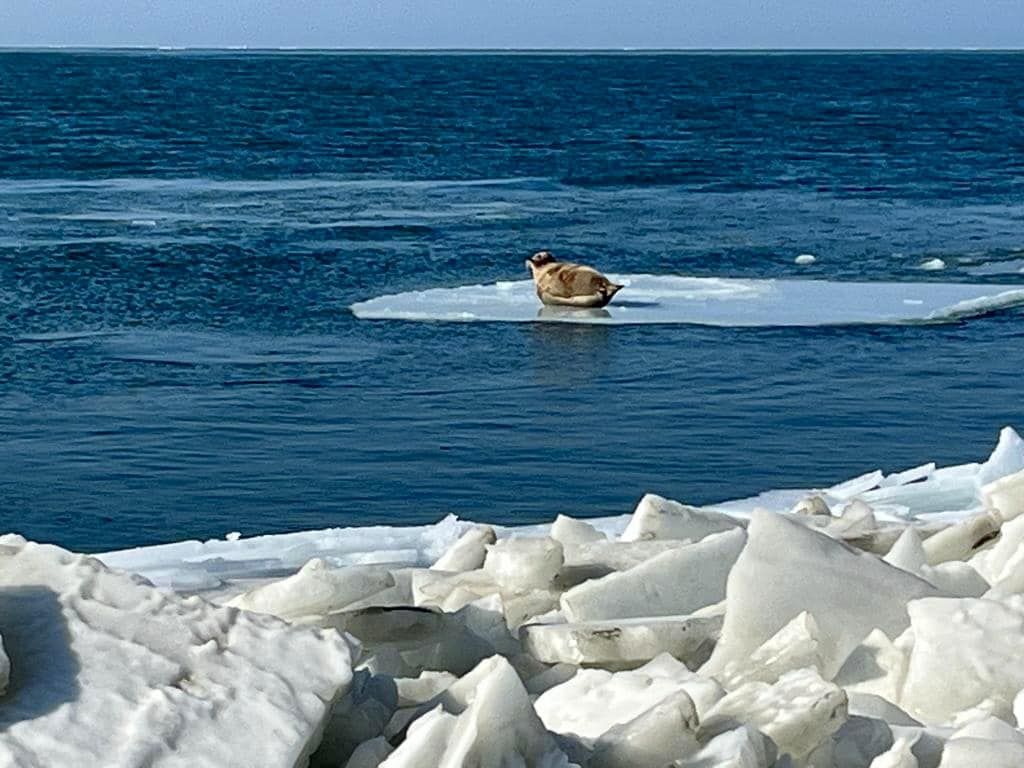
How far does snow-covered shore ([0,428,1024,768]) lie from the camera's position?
231 centimetres

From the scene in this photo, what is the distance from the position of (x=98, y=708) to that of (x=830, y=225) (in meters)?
16.0

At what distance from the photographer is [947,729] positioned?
104 inches

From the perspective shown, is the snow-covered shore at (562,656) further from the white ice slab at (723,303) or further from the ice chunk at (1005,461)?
the white ice slab at (723,303)

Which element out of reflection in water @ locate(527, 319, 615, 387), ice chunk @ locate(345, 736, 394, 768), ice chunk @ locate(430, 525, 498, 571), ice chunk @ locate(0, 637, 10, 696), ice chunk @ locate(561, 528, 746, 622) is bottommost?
reflection in water @ locate(527, 319, 615, 387)

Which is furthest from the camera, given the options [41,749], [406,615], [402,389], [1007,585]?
[402,389]

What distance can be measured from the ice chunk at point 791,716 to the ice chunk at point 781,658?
13.1 inches

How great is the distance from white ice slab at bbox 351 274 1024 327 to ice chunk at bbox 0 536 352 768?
866cm

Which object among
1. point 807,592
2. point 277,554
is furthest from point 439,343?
point 807,592

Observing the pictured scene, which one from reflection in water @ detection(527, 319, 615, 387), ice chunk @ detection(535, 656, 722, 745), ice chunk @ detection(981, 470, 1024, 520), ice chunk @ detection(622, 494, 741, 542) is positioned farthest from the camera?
reflection in water @ detection(527, 319, 615, 387)

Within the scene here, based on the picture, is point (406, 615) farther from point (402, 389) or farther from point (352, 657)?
point (402, 389)

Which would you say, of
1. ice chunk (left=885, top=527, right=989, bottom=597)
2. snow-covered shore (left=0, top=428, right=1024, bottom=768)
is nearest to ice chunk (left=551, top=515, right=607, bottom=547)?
snow-covered shore (left=0, top=428, right=1024, bottom=768)

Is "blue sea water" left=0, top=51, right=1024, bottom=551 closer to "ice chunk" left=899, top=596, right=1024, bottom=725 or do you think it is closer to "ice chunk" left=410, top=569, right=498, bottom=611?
"ice chunk" left=410, top=569, right=498, bottom=611

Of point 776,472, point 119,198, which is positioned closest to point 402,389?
point 776,472

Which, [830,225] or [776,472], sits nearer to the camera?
[776,472]
